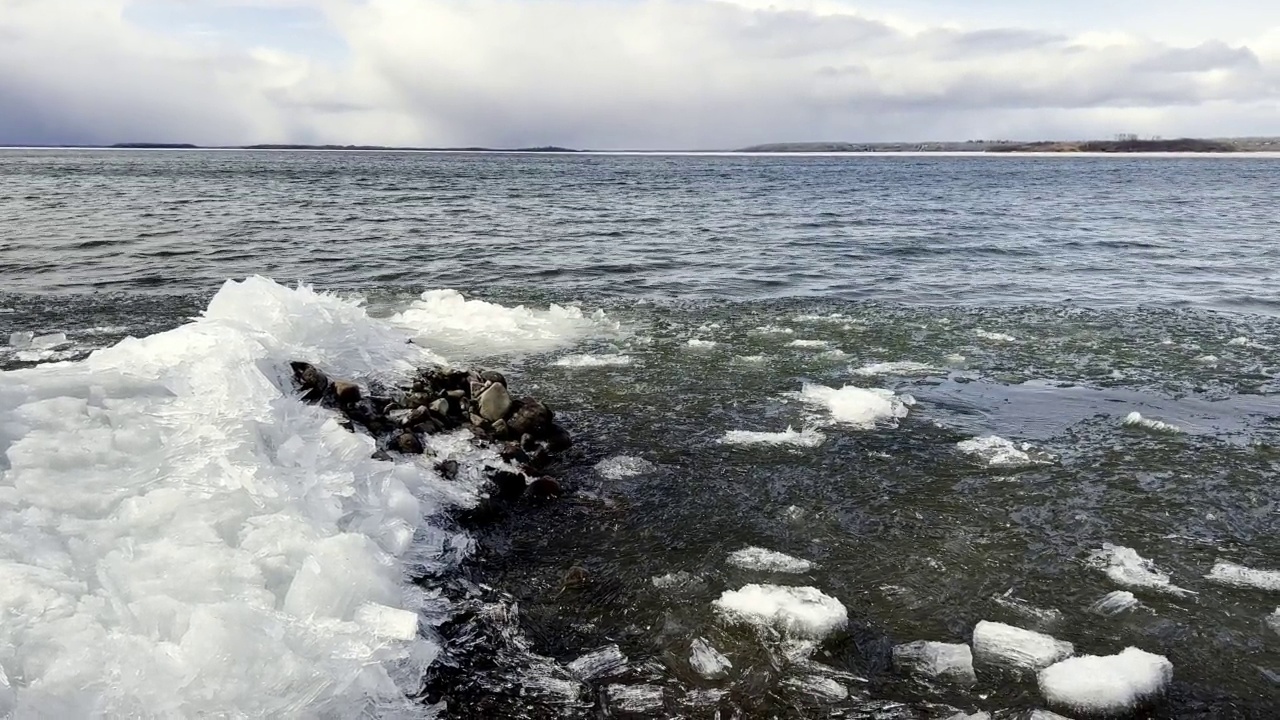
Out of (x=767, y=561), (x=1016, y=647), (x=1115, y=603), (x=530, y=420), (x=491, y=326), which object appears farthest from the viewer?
(x=491, y=326)

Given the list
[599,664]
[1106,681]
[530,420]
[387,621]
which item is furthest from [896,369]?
[387,621]

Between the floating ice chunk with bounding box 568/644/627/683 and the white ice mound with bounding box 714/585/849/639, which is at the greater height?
the white ice mound with bounding box 714/585/849/639

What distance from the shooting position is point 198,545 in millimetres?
4656

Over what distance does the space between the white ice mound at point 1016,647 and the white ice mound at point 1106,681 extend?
125 mm

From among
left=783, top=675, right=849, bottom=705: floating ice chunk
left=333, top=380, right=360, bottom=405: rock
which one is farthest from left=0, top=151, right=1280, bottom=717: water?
left=333, top=380, right=360, bottom=405: rock

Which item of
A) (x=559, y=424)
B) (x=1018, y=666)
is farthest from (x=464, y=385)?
(x=1018, y=666)

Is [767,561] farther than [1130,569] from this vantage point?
Yes

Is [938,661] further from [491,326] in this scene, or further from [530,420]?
[491,326]

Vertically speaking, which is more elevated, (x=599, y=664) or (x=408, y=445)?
(x=408, y=445)

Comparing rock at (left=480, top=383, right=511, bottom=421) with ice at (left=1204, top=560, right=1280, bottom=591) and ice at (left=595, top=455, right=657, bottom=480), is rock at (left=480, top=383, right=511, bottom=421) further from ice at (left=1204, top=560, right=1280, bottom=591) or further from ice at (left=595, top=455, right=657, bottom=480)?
ice at (left=1204, top=560, right=1280, bottom=591)

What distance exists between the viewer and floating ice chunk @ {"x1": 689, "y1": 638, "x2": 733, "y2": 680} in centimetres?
452

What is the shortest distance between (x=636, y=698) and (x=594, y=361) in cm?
723

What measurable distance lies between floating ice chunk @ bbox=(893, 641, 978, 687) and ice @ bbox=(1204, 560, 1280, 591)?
233 centimetres

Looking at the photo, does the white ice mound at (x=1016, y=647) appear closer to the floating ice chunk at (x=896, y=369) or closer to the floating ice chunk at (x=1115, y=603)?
the floating ice chunk at (x=1115, y=603)
